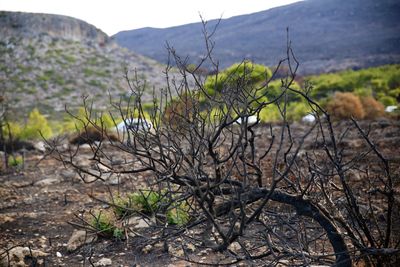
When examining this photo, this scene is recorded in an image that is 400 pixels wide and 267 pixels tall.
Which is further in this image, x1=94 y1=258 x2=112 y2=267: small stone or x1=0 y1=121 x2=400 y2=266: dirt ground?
x1=0 y1=121 x2=400 y2=266: dirt ground

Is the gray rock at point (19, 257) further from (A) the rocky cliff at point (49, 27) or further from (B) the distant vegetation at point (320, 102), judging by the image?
(A) the rocky cliff at point (49, 27)

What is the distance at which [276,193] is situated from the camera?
6.52ft

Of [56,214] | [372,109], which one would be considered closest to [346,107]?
[372,109]

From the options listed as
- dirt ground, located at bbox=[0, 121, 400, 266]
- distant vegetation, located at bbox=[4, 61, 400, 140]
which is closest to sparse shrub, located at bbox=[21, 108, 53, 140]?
distant vegetation, located at bbox=[4, 61, 400, 140]

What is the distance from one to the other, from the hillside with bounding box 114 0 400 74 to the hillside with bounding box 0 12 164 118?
12316 mm

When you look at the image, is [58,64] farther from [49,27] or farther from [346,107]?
[346,107]

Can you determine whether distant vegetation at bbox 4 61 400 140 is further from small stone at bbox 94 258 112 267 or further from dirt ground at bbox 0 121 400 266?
small stone at bbox 94 258 112 267

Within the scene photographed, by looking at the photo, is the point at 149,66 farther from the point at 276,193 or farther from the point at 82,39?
the point at 276,193

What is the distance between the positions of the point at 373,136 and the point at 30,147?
29.9ft

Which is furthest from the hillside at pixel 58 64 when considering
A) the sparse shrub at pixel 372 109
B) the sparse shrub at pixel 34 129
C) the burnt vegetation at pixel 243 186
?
the burnt vegetation at pixel 243 186

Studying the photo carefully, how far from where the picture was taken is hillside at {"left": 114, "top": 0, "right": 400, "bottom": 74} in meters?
48.9

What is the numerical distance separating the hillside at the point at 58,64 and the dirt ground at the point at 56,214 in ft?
58.7

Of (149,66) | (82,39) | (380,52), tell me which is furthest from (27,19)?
Result: (380,52)

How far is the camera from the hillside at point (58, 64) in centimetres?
Result: 2692
